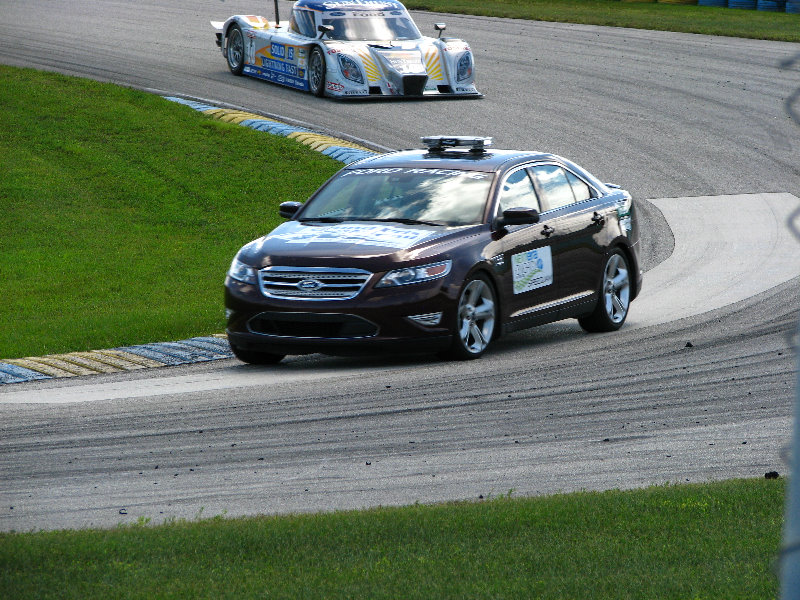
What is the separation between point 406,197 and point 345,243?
988 millimetres

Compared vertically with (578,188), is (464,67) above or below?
below

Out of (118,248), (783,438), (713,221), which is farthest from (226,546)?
(713,221)

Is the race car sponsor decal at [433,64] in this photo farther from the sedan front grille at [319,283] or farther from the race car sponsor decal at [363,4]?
the sedan front grille at [319,283]

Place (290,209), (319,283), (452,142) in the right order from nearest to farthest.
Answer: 1. (319,283)
2. (290,209)
3. (452,142)

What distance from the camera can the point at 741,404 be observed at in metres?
8.20

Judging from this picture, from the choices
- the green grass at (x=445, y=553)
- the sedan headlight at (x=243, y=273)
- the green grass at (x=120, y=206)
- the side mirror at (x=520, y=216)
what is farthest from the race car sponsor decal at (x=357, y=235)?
the green grass at (x=445, y=553)

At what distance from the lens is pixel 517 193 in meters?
10.9

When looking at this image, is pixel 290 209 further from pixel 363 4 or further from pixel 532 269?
pixel 363 4

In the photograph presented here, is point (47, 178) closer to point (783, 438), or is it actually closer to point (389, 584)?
point (783, 438)

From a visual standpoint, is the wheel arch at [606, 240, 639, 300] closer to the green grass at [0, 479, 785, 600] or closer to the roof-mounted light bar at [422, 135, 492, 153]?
the roof-mounted light bar at [422, 135, 492, 153]

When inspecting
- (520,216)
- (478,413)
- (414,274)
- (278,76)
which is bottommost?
(278,76)

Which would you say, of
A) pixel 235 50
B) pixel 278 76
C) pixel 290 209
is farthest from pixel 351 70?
pixel 290 209

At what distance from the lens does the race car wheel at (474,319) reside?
9.87 metres

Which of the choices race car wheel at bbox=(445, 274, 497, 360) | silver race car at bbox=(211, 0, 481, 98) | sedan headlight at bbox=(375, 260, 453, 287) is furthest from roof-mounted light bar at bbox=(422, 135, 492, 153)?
silver race car at bbox=(211, 0, 481, 98)
